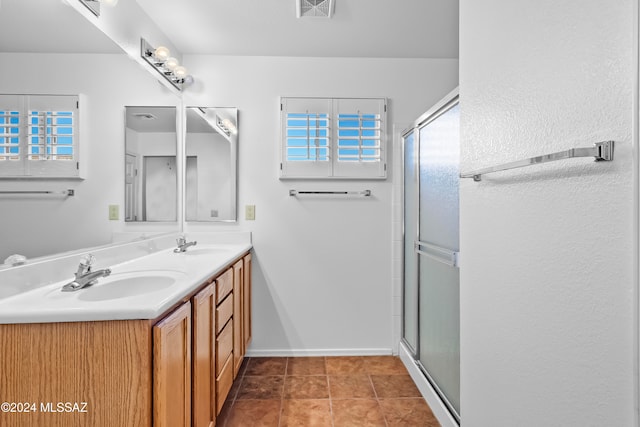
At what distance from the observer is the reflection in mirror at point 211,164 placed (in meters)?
2.59

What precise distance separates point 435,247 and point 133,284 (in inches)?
60.0

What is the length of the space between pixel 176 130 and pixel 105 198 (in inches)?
37.6

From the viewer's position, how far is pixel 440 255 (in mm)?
1818

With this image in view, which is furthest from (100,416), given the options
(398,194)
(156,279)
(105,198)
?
(398,194)

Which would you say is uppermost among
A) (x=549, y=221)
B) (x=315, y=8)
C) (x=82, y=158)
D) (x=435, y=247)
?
(x=315, y=8)

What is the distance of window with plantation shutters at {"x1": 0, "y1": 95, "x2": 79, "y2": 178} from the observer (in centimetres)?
119

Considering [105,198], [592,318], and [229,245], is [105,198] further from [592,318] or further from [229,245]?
[592,318]

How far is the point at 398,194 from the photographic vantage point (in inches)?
104

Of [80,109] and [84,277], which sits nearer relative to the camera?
[84,277]

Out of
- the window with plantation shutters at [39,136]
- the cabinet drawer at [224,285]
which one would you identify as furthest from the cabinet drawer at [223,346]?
the window with plantation shutters at [39,136]

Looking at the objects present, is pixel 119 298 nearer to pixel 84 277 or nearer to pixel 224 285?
pixel 84 277

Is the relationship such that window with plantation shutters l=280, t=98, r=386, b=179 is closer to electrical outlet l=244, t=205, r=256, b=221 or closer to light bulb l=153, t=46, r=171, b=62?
electrical outlet l=244, t=205, r=256, b=221

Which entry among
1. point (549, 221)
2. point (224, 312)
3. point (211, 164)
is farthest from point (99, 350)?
point (211, 164)

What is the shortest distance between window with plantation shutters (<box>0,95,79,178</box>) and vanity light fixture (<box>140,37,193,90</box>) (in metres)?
0.85
